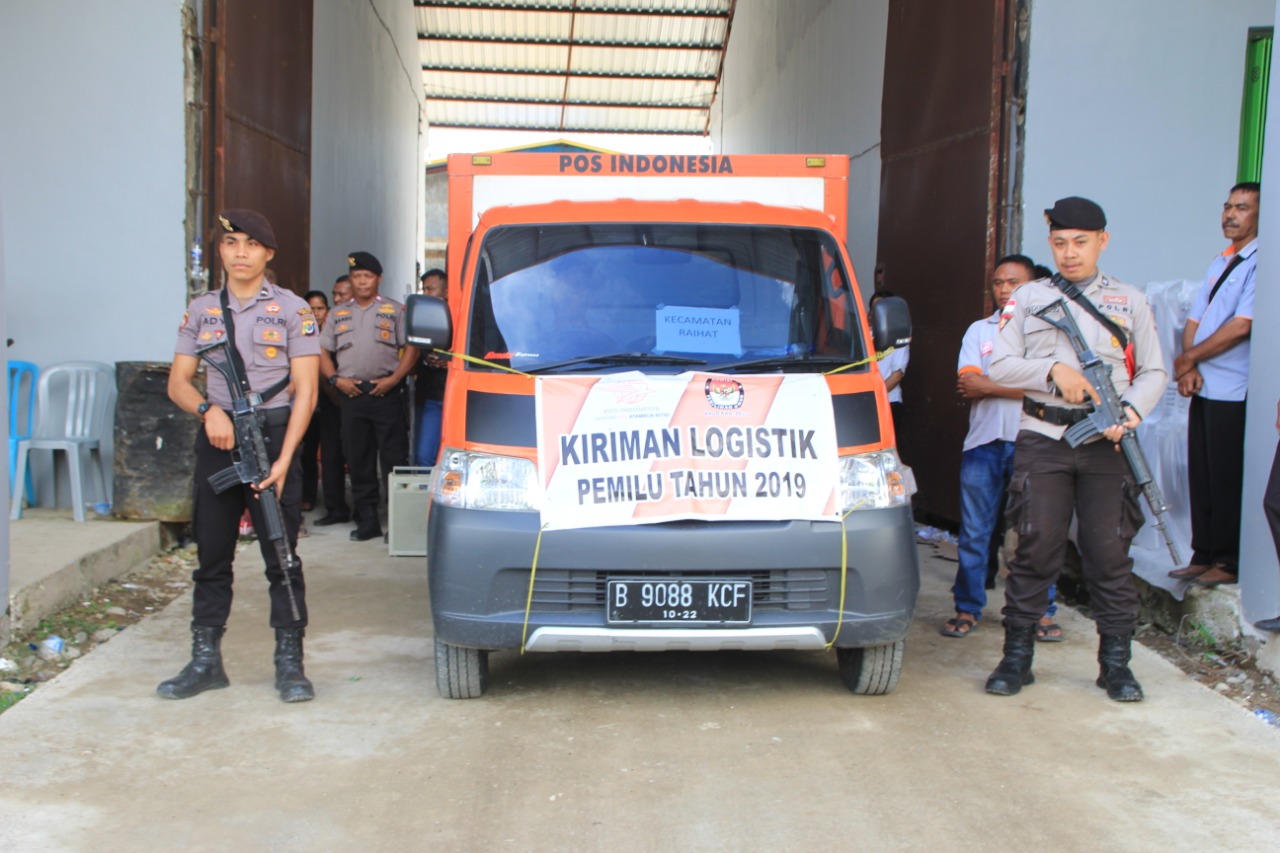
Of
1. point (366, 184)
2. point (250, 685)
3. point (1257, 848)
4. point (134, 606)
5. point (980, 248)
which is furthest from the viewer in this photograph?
point (366, 184)

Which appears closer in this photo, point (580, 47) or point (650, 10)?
point (650, 10)

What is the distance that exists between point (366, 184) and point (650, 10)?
25.6 ft

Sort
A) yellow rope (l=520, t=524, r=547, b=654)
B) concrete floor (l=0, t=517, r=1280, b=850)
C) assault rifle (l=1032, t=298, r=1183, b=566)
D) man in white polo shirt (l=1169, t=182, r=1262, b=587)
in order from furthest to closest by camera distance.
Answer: man in white polo shirt (l=1169, t=182, r=1262, b=587)
assault rifle (l=1032, t=298, r=1183, b=566)
yellow rope (l=520, t=524, r=547, b=654)
concrete floor (l=0, t=517, r=1280, b=850)

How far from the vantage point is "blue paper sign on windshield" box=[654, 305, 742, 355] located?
4.95 metres

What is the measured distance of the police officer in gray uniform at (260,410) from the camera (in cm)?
480

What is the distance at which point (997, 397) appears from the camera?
5.98 meters

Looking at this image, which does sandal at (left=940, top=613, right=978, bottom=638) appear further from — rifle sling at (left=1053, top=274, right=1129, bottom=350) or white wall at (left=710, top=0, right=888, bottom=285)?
white wall at (left=710, top=0, right=888, bottom=285)

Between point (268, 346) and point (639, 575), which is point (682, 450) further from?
point (268, 346)

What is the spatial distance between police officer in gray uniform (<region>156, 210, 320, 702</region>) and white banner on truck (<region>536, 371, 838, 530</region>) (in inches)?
42.5

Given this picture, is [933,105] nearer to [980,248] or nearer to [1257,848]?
[980,248]

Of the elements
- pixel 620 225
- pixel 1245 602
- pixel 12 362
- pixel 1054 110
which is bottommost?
pixel 1245 602

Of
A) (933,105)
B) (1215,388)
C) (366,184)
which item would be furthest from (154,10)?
(366,184)

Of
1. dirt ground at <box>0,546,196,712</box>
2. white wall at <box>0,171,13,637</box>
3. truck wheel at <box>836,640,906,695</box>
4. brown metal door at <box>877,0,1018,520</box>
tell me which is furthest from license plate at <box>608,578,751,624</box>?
brown metal door at <box>877,0,1018,520</box>

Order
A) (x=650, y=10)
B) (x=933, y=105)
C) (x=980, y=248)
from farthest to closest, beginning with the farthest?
1. (x=650, y=10)
2. (x=933, y=105)
3. (x=980, y=248)
